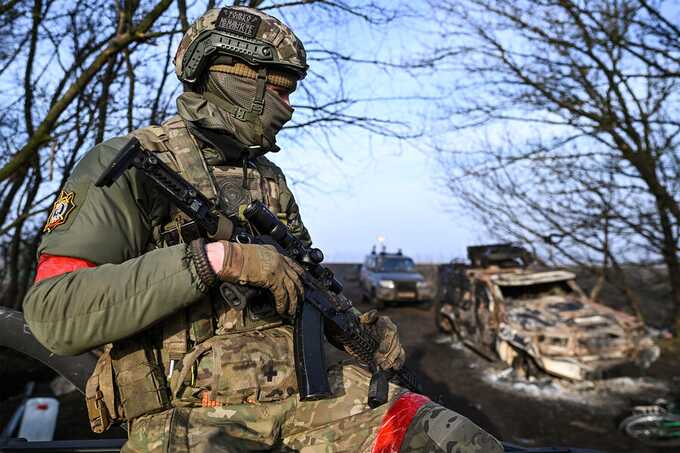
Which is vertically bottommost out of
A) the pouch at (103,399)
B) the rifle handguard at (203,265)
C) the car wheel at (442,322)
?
the car wheel at (442,322)

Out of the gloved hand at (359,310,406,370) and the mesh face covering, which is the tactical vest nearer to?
the mesh face covering

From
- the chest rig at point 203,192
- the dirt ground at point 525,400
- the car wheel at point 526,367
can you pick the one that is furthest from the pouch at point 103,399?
the car wheel at point 526,367

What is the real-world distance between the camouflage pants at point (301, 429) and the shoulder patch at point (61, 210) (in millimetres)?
666

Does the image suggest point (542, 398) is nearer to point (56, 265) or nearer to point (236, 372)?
point (236, 372)

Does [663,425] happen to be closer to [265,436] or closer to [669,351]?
[669,351]

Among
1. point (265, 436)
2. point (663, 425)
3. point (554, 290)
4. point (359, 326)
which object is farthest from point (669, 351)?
point (265, 436)

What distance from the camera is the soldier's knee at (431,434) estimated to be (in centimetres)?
175

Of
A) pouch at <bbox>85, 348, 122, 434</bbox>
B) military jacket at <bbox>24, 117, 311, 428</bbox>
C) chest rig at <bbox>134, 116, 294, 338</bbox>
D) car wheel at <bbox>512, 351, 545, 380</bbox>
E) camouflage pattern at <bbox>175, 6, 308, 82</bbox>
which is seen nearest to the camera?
military jacket at <bbox>24, 117, 311, 428</bbox>

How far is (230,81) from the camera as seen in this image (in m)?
2.13

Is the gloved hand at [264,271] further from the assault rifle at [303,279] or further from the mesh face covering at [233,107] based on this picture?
the mesh face covering at [233,107]

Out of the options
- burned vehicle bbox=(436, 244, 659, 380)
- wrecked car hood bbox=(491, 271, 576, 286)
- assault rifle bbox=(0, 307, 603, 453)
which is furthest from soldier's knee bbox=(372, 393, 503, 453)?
wrecked car hood bbox=(491, 271, 576, 286)

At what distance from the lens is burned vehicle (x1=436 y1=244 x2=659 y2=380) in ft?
27.1

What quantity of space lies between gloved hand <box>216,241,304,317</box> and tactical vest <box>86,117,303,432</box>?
14 centimetres

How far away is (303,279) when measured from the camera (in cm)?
213
